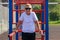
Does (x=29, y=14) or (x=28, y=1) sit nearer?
(x=29, y=14)

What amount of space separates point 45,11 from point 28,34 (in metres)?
1.19

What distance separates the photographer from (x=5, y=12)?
2103 centimetres

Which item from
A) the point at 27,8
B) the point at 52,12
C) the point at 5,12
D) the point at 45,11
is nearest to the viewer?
the point at 27,8

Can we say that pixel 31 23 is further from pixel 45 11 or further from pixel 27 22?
pixel 45 11

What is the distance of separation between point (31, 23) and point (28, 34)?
1.00 ft

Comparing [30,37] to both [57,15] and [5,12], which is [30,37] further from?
[57,15]

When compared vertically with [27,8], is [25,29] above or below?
below

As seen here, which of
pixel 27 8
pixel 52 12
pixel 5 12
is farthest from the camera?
pixel 52 12

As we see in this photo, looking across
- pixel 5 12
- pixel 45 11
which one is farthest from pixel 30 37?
pixel 5 12

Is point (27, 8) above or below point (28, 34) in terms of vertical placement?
above

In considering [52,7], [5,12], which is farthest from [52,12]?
[5,12]

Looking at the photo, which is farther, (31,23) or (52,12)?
(52,12)

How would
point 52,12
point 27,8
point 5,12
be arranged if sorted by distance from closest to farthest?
point 27,8
point 5,12
point 52,12

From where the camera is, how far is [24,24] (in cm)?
760
